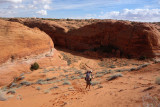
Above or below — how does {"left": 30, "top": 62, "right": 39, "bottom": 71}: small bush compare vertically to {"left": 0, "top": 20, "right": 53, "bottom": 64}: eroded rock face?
below

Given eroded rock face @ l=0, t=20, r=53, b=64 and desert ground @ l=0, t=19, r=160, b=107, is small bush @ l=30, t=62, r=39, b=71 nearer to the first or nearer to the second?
desert ground @ l=0, t=19, r=160, b=107

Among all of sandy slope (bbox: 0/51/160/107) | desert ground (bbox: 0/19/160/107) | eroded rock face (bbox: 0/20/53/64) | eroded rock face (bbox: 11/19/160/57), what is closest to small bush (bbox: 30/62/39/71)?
desert ground (bbox: 0/19/160/107)

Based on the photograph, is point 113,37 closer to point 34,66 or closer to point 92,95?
point 34,66

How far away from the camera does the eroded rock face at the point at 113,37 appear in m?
21.0

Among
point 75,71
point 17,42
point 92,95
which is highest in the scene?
point 17,42

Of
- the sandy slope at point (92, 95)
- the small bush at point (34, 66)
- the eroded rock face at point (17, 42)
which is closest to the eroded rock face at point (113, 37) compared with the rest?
the sandy slope at point (92, 95)

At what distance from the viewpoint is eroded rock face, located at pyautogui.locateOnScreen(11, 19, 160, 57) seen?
21.0 m

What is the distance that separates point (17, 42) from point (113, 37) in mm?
17317

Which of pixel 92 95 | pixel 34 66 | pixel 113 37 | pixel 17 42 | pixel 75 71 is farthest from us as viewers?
pixel 113 37

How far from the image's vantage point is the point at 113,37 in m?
24.7

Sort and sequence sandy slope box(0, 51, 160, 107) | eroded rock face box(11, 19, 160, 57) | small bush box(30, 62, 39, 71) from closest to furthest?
sandy slope box(0, 51, 160, 107) < small bush box(30, 62, 39, 71) < eroded rock face box(11, 19, 160, 57)

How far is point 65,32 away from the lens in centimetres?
2888

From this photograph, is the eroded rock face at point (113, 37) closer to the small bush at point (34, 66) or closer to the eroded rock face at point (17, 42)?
the eroded rock face at point (17, 42)

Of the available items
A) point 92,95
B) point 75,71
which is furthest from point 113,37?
point 92,95
